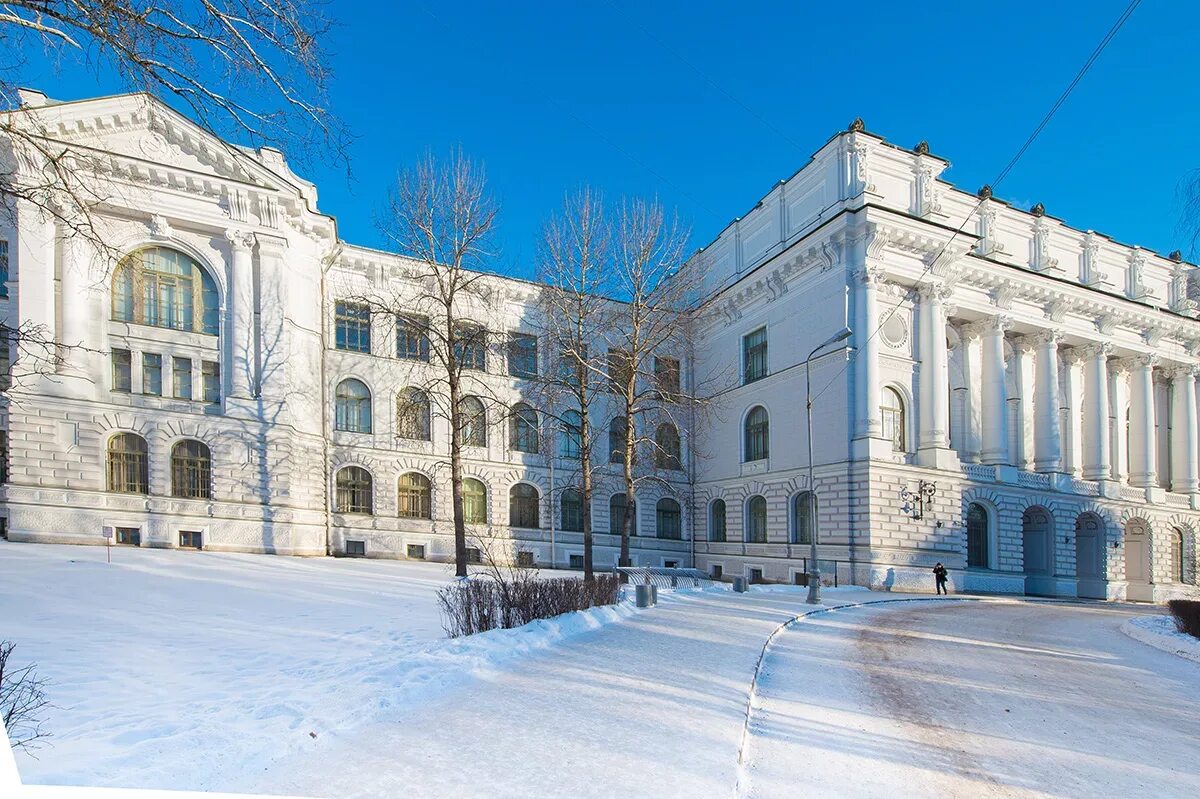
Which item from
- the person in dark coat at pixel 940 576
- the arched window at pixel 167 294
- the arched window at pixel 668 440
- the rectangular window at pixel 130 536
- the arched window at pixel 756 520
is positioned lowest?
the person in dark coat at pixel 940 576

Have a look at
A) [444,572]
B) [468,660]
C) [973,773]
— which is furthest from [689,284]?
[973,773]

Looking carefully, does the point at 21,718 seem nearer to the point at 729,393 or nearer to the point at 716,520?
the point at 729,393

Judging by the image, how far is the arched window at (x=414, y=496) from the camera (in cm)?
3512

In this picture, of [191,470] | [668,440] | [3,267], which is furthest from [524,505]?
[3,267]

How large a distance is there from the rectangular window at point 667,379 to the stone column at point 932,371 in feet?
38.9

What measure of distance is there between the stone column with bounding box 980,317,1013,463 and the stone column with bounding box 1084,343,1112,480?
760 centimetres

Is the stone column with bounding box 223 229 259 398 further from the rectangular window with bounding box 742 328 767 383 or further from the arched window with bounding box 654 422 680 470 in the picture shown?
the rectangular window with bounding box 742 328 767 383

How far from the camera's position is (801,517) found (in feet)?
110

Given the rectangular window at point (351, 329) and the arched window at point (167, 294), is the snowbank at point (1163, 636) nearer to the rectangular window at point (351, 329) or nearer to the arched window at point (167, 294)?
the rectangular window at point (351, 329)

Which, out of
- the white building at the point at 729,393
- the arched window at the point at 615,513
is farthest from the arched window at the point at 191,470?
the arched window at the point at 615,513

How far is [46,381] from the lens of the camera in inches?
1061

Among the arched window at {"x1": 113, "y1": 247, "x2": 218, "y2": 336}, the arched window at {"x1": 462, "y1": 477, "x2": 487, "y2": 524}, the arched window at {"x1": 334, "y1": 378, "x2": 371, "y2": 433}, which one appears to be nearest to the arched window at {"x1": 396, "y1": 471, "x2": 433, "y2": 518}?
the arched window at {"x1": 462, "y1": 477, "x2": 487, "y2": 524}

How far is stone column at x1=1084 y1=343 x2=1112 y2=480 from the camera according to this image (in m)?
38.8

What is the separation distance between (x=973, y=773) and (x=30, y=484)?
1277 inches
